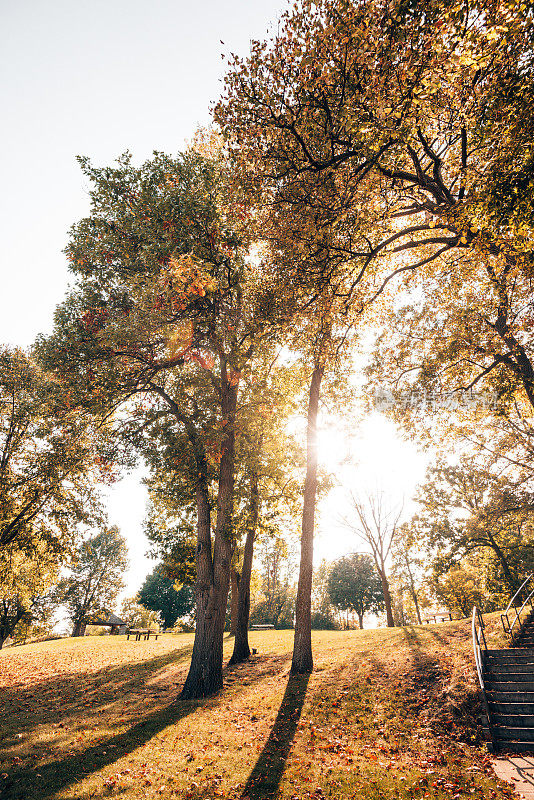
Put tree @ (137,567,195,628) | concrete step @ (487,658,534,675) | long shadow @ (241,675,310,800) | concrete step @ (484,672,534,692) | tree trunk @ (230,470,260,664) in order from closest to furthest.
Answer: long shadow @ (241,675,310,800)
concrete step @ (484,672,534,692)
concrete step @ (487,658,534,675)
tree trunk @ (230,470,260,664)
tree @ (137,567,195,628)

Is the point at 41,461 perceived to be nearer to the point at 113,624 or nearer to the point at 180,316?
the point at 180,316

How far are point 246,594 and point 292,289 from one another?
48.1ft

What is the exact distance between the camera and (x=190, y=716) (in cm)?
973

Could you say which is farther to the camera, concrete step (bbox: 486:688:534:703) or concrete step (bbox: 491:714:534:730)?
concrete step (bbox: 486:688:534:703)

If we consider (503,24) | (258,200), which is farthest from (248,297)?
(503,24)

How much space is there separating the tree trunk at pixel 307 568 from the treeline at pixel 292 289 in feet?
0.24

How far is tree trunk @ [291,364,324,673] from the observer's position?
12797 millimetres

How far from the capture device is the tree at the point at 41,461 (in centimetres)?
1445

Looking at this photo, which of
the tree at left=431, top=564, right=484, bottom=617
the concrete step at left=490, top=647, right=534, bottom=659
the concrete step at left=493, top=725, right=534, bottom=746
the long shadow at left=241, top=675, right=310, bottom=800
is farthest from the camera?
the tree at left=431, top=564, right=484, bottom=617

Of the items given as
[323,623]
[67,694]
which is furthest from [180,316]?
[323,623]

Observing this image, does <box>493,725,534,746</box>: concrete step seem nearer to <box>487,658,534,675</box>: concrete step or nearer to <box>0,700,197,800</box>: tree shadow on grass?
<box>487,658,534,675</box>: concrete step

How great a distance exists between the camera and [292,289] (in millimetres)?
10102

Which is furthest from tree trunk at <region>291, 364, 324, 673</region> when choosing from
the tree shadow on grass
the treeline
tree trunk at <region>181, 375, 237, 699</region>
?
the tree shadow on grass

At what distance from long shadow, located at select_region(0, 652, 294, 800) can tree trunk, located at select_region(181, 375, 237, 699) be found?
1.81 metres
